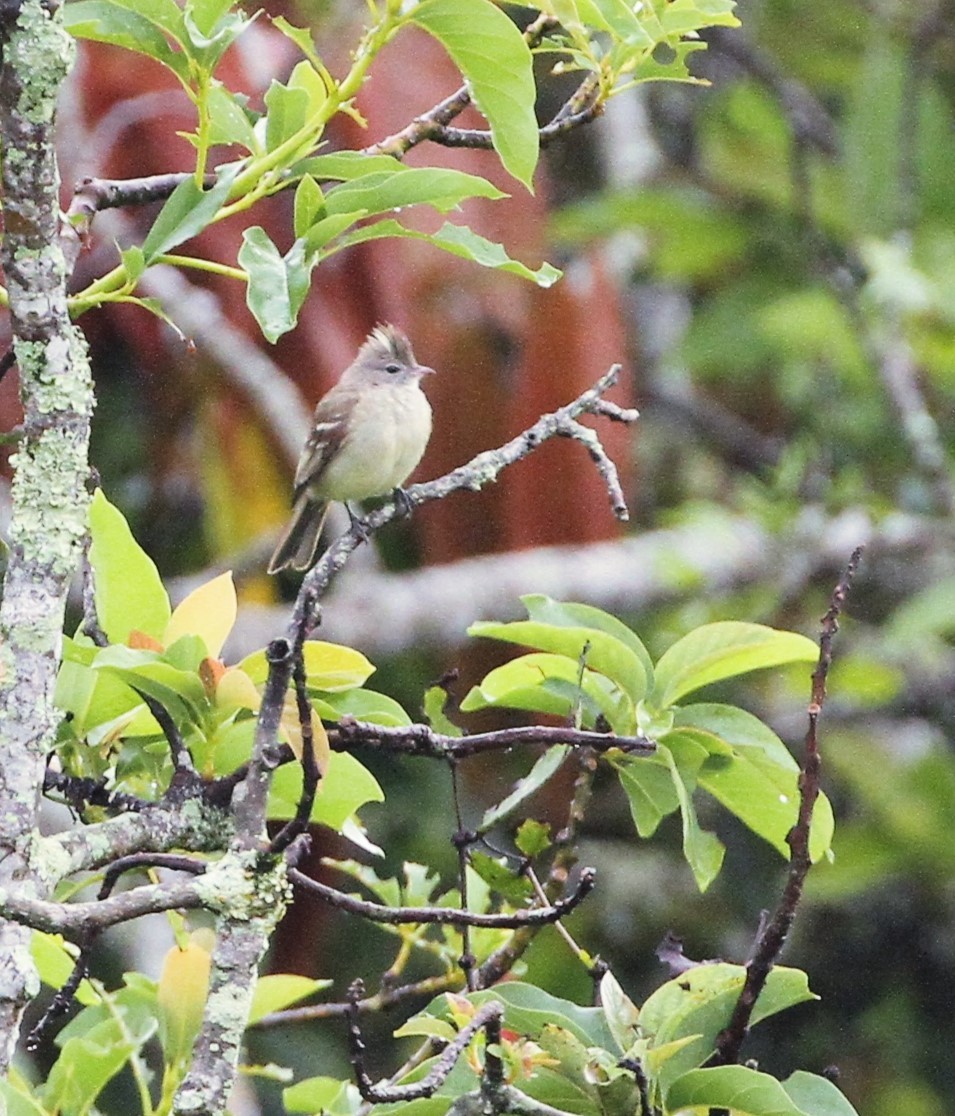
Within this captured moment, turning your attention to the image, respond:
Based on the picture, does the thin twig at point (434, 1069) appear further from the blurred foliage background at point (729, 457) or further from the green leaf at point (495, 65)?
the blurred foliage background at point (729, 457)

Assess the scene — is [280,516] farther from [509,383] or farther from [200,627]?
[200,627]

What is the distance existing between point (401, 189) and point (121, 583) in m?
0.55

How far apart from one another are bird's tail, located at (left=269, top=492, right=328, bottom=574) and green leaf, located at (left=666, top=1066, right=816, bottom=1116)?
3056mm

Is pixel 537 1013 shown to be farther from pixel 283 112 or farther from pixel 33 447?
pixel 283 112

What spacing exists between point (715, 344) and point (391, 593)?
183 centimetres

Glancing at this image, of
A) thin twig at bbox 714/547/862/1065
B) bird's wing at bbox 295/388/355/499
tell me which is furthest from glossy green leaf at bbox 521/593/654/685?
bird's wing at bbox 295/388/355/499

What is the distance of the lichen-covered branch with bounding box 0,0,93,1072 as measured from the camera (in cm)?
148

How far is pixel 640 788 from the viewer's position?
201 centimetres

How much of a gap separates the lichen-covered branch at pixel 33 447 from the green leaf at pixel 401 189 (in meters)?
0.25

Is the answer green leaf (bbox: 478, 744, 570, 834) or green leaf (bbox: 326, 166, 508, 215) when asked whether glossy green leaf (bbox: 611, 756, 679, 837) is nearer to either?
green leaf (bbox: 478, 744, 570, 834)

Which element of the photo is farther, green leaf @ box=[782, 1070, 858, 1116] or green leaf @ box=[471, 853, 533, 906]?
green leaf @ box=[471, 853, 533, 906]

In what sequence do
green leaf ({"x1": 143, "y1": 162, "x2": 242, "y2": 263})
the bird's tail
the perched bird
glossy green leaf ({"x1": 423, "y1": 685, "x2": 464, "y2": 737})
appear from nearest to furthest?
green leaf ({"x1": 143, "y1": 162, "x2": 242, "y2": 263}) → glossy green leaf ({"x1": 423, "y1": 685, "x2": 464, "y2": 737}) → the perched bird → the bird's tail

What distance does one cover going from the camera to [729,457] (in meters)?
7.77

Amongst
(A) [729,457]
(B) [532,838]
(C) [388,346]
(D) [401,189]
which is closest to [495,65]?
(D) [401,189]
